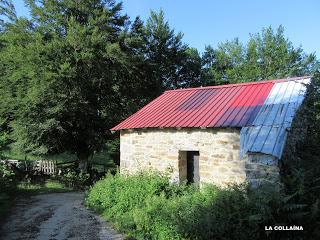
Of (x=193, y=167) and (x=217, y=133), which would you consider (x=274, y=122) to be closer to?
(x=217, y=133)

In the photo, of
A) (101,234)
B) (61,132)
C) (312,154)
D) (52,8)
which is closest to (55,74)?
(61,132)

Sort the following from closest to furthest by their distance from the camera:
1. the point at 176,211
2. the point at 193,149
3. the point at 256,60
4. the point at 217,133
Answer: the point at 176,211
the point at 217,133
the point at 193,149
the point at 256,60

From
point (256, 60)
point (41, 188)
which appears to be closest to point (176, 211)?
point (41, 188)

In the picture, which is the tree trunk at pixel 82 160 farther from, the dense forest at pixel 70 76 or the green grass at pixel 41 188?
the green grass at pixel 41 188

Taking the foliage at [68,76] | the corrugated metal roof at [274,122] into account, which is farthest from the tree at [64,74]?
the corrugated metal roof at [274,122]

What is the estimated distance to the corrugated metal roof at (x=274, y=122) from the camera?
336 inches

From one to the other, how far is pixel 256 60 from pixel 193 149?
26830 millimetres

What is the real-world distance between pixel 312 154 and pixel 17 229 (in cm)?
848

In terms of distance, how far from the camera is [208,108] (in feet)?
38.5

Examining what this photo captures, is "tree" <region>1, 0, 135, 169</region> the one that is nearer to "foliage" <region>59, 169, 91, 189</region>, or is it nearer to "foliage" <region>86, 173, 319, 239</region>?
"foliage" <region>59, 169, 91, 189</region>

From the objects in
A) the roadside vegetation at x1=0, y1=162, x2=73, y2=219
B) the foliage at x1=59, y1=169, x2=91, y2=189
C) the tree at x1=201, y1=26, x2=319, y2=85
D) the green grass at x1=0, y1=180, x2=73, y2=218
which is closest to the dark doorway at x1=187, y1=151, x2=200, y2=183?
the roadside vegetation at x1=0, y1=162, x2=73, y2=219

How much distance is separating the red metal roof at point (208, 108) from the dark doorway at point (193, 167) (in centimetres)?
123

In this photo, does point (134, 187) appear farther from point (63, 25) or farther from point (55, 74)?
point (63, 25)

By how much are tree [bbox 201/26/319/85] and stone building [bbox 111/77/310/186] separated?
18.3 m
